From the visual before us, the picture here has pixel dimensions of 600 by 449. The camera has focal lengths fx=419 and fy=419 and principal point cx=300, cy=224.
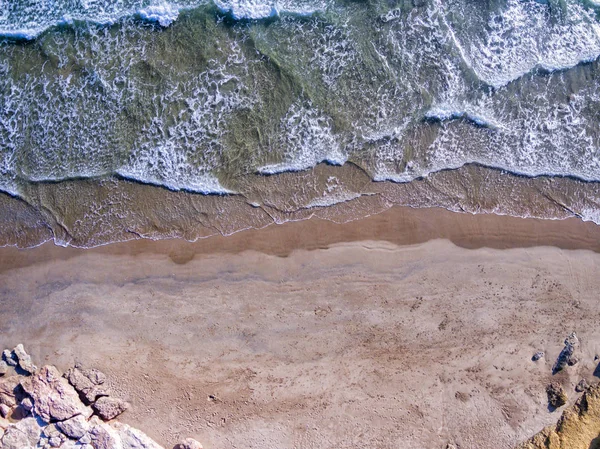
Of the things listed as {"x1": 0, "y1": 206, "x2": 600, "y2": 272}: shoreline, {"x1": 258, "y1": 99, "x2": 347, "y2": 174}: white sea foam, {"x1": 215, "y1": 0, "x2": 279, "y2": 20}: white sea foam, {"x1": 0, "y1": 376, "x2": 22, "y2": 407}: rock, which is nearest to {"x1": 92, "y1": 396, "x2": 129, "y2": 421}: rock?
{"x1": 0, "y1": 376, "x2": 22, "y2": 407}: rock

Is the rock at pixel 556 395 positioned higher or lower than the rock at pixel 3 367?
higher

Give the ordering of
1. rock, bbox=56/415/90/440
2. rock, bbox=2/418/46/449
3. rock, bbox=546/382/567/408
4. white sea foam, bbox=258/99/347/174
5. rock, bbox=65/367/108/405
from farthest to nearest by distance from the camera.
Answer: white sea foam, bbox=258/99/347/174
rock, bbox=546/382/567/408
rock, bbox=65/367/108/405
rock, bbox=56/415/90/440
rock, bbox=2/418/46/449

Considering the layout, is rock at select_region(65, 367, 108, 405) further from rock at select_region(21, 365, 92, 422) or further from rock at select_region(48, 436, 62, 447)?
rock at select_region(48, 436, 62, 447)

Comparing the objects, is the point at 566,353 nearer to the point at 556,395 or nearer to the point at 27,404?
the point at 556,395

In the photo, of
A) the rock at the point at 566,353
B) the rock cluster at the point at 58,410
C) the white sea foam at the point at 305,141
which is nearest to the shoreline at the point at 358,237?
the white sea foam at the point at 305,141

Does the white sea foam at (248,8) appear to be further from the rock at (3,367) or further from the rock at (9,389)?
the rock at (9,389)

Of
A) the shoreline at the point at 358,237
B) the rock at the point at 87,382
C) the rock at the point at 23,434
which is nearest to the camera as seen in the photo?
the rock at the point at 23,434
